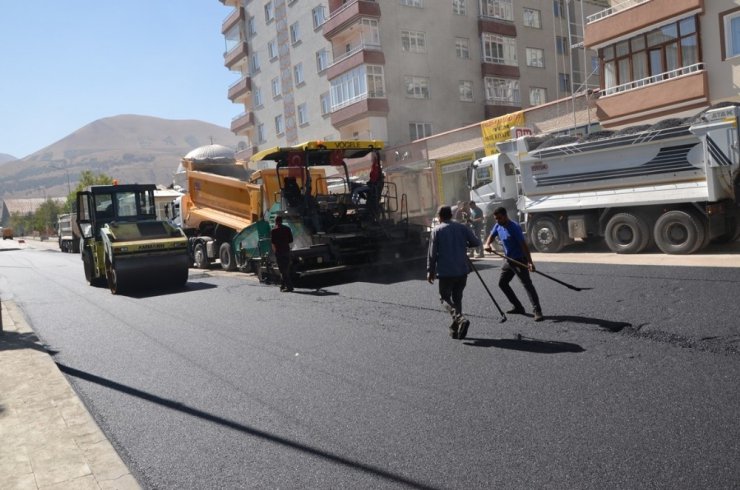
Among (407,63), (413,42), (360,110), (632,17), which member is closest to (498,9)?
(413,42)

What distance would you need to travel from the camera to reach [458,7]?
37.0 meters

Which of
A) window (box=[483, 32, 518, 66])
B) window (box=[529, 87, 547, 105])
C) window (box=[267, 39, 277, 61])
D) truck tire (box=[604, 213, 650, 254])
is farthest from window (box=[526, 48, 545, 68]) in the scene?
truck tire (box=[604, 213, 650, 254])

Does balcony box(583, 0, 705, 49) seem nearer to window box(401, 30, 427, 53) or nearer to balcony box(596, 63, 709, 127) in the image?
balcony box(596, 63, 709, 127)

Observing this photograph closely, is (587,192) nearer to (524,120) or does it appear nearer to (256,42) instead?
(524,120)

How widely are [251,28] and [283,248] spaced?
39.8m

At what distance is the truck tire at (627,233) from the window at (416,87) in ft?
73.9

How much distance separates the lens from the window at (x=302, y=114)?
136 ft

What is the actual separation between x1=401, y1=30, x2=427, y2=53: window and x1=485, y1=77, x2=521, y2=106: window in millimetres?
4736

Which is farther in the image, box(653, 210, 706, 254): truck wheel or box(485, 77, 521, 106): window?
box(485, 77, 521, 106): window

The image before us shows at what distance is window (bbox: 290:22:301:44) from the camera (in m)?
41.3

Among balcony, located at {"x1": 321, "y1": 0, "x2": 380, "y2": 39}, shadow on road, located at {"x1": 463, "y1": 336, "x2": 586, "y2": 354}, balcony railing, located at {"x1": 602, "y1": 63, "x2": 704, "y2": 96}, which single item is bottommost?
shadow on road, located at {"x1": 463, "y1": 336, "x2": 586, "y2": 354}

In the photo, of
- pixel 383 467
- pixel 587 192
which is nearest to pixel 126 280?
pixel 587 192

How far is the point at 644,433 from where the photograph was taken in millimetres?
4168

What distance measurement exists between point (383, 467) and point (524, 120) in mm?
22585
